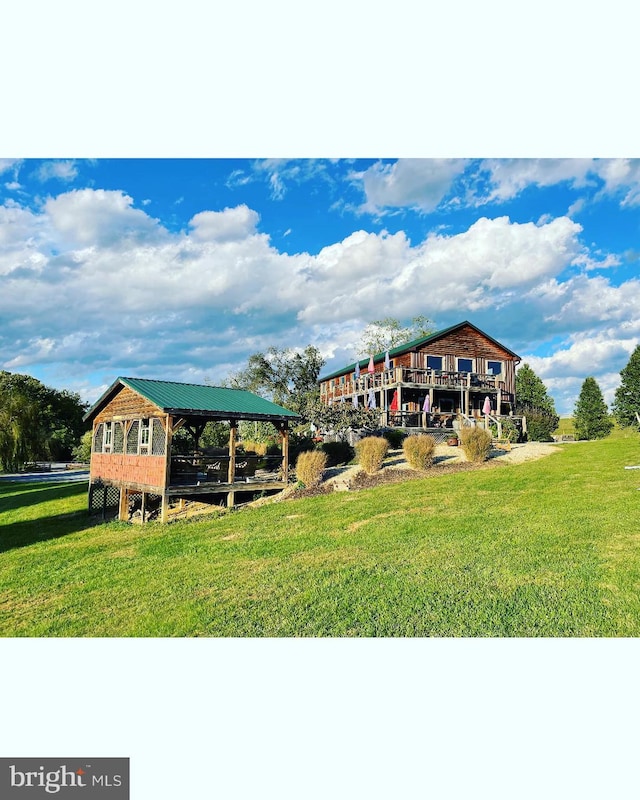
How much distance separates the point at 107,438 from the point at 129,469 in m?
3.03

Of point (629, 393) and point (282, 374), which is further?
point (282, 374)

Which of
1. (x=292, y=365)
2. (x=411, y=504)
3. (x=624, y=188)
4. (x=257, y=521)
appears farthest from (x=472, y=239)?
(x=292, y=365)

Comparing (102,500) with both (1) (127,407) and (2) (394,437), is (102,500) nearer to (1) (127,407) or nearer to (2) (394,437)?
(1) (127,407)

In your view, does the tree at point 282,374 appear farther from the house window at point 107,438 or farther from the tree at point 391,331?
the house window at point 107,438

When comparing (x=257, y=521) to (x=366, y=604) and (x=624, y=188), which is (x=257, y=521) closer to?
(x=366, y=604)

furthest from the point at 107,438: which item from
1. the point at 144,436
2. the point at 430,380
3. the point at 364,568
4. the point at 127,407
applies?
the point at 430,380

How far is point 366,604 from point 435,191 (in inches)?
366

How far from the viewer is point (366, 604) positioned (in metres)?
5.51

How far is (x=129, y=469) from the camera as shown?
15.1 metres

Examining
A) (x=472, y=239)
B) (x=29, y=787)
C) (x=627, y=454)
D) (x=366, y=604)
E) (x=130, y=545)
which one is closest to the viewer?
(x=29, y=787)

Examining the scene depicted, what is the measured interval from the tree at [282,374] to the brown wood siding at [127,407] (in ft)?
71.6

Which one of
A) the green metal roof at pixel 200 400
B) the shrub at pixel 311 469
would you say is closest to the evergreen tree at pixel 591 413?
the shrub at pixel 311 469

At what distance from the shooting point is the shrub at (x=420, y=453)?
15.9m

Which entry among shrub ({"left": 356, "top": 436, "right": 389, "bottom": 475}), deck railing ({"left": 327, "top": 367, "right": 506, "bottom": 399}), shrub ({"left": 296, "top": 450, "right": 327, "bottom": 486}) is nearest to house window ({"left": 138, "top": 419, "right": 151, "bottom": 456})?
shrub ({"left": 296, "top": 450, "right": 327, "bottom": 486})
